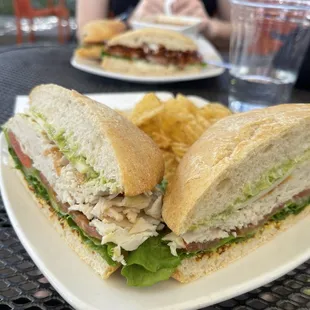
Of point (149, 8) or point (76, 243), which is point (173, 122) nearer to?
point (76, 243)

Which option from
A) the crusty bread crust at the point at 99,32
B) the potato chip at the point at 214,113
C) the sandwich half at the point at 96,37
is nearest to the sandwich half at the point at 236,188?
the potato chip at the point at 214,113

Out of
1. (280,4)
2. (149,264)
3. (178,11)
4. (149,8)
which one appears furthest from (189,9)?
(149,264)

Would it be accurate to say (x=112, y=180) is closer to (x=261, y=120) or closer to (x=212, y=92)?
(x=261, y=120)

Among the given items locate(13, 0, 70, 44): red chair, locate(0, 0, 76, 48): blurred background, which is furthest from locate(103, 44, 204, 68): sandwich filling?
locate(0, 0, 76, 48): blurred background

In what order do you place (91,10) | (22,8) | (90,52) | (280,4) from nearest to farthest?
(280,4), (90,52), (91,10), (22,8)

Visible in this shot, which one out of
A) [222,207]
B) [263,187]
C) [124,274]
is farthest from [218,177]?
[124,274]

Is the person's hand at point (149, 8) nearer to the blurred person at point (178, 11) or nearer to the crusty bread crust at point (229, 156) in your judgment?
the blurred person at point (178, 11)
